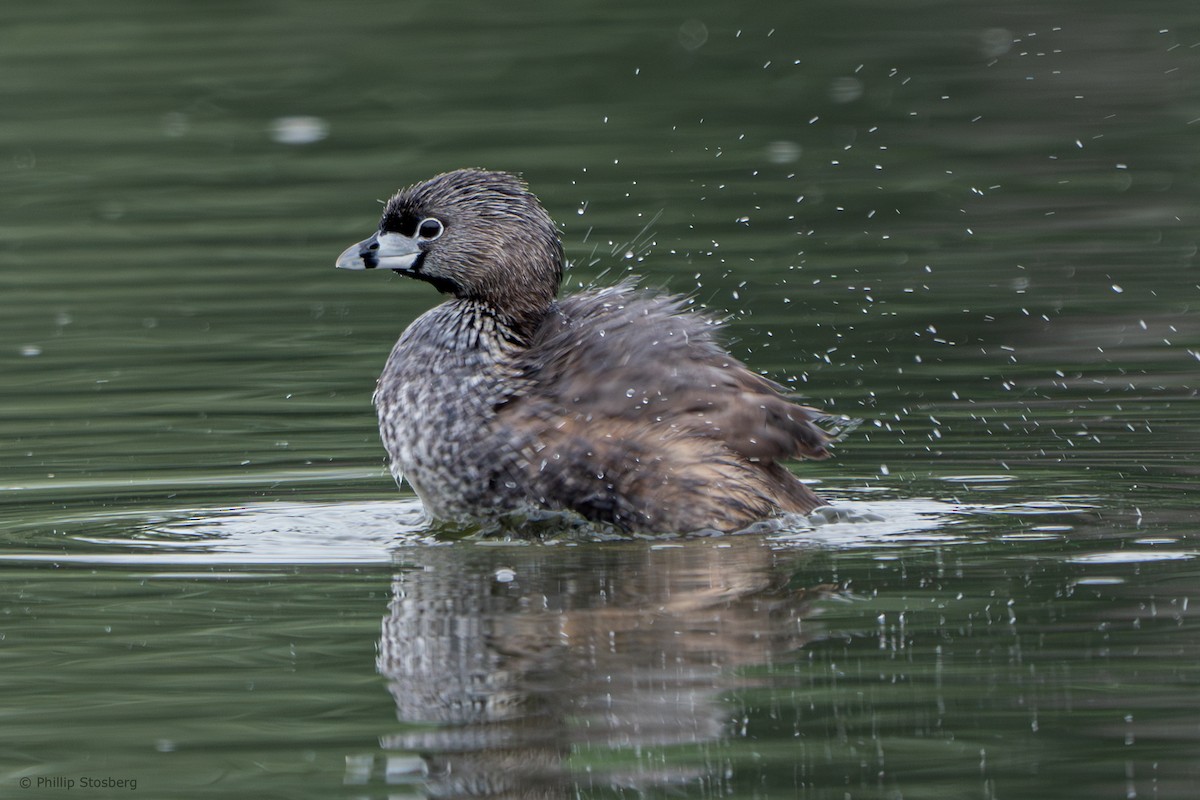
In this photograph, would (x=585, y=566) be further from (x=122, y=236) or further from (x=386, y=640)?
(x=122, y=236)

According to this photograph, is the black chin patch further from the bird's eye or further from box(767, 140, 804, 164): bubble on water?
box(767, 140, 804, 164): bubble on water

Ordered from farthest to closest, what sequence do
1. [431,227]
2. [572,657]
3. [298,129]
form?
[298,129]
[431,227]
[572,657]

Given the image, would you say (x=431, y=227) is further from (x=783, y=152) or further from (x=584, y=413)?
(x=783, y=152)

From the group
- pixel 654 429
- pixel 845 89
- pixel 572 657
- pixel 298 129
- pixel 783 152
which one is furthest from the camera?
pixel 845 89

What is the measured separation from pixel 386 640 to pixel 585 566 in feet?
3.61

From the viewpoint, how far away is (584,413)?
26.7ft

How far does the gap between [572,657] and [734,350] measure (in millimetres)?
4900

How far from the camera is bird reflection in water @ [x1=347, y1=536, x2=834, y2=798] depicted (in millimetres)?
5379

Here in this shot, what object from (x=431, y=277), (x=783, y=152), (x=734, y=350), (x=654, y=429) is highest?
(x=783, y=152)

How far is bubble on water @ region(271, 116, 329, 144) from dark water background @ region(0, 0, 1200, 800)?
52 mm

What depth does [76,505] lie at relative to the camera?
8.75 meters

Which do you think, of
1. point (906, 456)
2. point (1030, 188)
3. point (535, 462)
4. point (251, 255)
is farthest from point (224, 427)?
point (1030, 188)

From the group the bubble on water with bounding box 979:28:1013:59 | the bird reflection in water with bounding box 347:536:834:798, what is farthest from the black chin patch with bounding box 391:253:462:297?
the bubble on water with bounding box 979:28:1013:59

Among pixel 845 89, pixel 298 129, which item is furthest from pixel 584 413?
pixel 845 89
